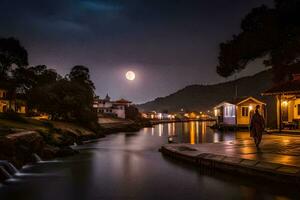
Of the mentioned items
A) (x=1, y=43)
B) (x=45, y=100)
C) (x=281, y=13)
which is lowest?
(x=45, y=100)

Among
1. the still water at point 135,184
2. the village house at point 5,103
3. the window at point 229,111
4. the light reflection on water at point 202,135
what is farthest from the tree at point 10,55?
the still water at point 135,184

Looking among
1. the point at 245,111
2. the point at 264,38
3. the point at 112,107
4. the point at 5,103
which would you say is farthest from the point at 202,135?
the point at 112,107

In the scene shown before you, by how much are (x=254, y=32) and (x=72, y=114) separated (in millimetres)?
44577

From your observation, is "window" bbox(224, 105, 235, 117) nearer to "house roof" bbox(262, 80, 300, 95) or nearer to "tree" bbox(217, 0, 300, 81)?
"house roof" bbox(262, 80, 300, 95)

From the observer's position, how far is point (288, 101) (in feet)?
110

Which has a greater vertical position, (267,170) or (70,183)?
(267,170)

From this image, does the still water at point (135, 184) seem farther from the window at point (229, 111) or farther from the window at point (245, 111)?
the window at point (229, 111)

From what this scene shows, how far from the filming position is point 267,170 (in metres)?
13.4

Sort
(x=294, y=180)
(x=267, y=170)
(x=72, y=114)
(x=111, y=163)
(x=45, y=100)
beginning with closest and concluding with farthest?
1. (x=294, y=180)
2. (x=267, y=170)
3. (x=111, y=163)
4. (x=45, y=100)
5. (x=72, y=114)

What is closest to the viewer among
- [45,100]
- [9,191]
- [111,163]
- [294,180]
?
[294,180]

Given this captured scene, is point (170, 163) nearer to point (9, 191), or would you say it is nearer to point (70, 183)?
point (70, 183)

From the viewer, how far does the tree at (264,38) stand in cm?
1920

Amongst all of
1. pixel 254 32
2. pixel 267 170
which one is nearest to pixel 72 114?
pixel 254 32

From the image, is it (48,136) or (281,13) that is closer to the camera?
(281,13)
